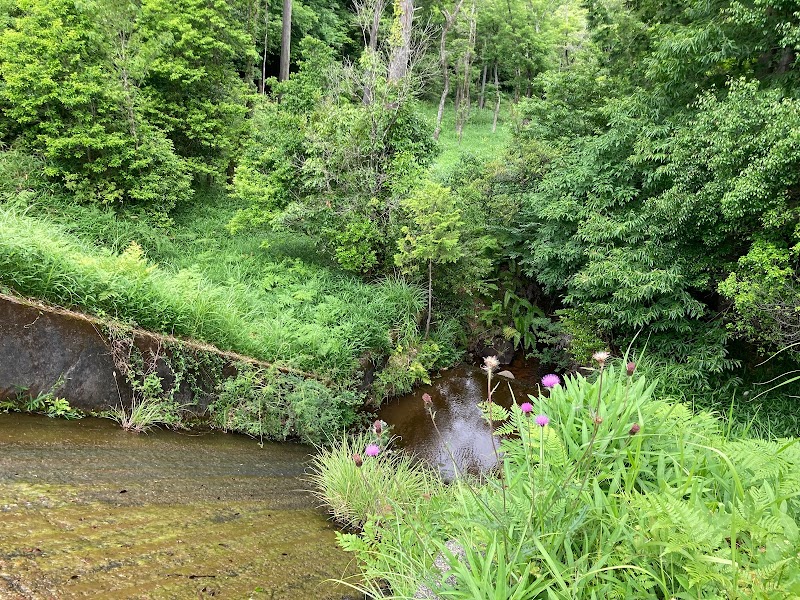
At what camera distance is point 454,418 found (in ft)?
22.5

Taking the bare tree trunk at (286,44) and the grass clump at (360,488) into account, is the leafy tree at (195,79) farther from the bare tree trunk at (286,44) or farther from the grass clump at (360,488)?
the grass clump at (360,488)

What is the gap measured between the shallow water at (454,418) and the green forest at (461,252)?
379mm

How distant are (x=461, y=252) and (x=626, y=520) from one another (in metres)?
6.29

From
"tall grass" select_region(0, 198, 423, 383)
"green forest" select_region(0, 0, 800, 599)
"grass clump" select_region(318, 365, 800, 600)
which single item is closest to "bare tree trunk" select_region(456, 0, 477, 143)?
"green forest" select_region(0, 0, 800, 599)

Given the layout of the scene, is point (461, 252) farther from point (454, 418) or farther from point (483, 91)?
point (483, 91)

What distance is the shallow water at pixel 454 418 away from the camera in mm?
A: 5828

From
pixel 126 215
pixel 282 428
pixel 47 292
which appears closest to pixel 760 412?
pixel 282 428

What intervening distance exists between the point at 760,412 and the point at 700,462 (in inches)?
182

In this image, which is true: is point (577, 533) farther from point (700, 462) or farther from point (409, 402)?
point (409, 402)

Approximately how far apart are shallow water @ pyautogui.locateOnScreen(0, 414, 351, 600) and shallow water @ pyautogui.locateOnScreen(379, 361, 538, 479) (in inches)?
91.6

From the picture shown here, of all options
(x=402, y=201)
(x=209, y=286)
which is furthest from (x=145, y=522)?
(x=402, y=201)

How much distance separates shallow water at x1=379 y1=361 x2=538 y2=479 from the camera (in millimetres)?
5828

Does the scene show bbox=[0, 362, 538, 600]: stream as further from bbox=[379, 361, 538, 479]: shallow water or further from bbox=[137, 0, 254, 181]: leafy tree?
bbox=[137, 0, 254, 181]: leafy tree

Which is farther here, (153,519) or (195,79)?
(195,79)
